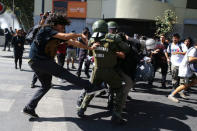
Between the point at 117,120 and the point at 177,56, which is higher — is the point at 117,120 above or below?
below

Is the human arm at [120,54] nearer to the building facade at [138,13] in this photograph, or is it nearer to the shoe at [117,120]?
the shoe at [117,120]

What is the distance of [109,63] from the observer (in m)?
4.32

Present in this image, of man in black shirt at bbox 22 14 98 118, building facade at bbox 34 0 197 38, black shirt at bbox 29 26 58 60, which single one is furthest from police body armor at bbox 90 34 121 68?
building facade at bbox 34 0 197 38

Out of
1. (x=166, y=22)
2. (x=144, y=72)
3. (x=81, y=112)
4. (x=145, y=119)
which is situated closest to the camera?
(x=81, y=112)

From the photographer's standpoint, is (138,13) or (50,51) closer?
(50,51)

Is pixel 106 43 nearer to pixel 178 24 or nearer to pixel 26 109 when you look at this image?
pixel 26 109

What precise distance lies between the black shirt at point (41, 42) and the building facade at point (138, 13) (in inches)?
586

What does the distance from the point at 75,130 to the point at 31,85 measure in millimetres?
3204

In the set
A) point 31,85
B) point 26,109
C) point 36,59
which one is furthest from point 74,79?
point 31,85

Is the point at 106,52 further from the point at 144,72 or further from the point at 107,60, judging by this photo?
the point at 144,72

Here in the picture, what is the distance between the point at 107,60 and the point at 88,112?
1278 millimetres

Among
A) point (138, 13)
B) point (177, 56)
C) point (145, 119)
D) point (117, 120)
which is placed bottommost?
point (145, 119)

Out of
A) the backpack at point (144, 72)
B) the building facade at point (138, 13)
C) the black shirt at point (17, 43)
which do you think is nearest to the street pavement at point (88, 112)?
the backpack at point (144, 72)

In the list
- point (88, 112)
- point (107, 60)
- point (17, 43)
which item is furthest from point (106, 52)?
point (17, 43)
